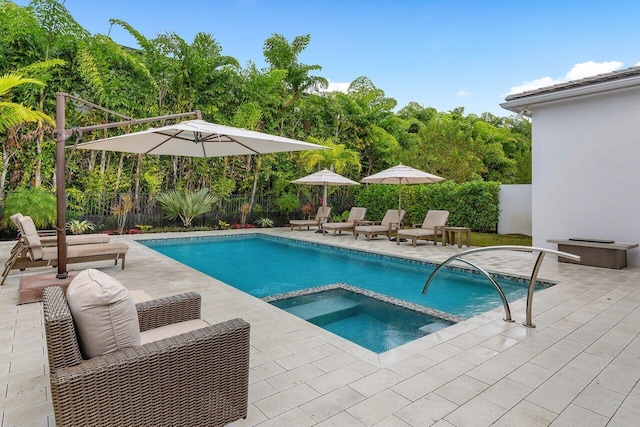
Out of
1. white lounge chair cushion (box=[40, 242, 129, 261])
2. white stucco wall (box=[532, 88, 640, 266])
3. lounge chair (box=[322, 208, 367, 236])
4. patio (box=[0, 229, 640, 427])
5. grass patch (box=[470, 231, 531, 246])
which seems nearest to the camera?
patio (box=[0, 229, 640, 427])

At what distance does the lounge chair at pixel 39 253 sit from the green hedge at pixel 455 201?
10683 millimetres

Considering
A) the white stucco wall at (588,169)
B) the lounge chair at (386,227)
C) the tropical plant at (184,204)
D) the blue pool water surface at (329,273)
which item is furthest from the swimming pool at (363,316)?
the tropical plant at (184,204)

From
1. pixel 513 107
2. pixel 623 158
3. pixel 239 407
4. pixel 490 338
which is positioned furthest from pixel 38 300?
pixel 623 158

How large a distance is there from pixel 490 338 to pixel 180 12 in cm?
1589

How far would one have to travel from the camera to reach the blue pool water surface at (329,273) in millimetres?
5832

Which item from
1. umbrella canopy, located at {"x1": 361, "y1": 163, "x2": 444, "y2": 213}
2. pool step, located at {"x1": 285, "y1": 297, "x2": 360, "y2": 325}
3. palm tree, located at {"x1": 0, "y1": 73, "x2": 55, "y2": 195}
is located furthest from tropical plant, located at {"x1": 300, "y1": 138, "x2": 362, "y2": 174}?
pool step, located at {"x1": 285, "y1": 297, "x2": 360, "y2": 325}

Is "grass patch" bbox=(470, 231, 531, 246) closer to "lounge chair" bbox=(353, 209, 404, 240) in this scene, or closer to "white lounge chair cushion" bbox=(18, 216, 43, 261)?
"lounge chair" bbox=(353, 209, 404, 240)

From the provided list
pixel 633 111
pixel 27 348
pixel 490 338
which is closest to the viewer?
pixel 27 348

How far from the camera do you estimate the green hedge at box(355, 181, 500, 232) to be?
487 inches

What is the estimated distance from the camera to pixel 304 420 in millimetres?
2225

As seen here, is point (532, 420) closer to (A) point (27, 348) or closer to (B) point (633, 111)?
(A) point (27, 348)

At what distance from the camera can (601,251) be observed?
7012 mm

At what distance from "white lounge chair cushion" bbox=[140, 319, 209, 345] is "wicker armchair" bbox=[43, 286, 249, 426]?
519 millimetres

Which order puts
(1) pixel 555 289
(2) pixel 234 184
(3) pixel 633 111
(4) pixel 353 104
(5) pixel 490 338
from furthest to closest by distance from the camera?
(4) pixel 353 104 < (2) pixel 234 184 < (3) pixel 633 111 < (1) pixel 555 289 < (5) pixel 490 338
